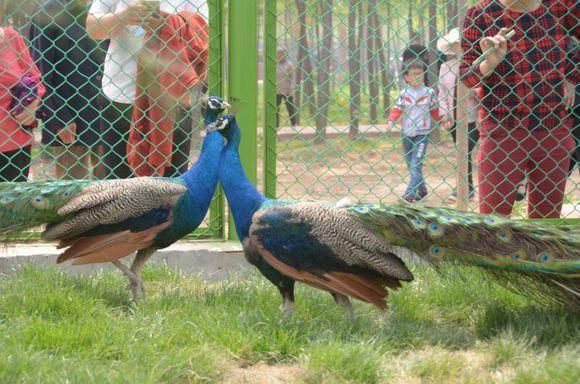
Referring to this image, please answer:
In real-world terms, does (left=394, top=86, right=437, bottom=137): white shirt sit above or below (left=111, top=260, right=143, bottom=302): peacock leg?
above

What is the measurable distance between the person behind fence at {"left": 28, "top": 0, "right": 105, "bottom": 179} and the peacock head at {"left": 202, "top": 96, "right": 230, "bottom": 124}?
908 millimetres

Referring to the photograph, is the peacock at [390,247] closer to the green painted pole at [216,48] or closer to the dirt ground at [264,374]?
the dirt ground at [264,374]

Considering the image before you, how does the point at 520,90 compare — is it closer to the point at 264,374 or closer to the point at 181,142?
the point at 181,142

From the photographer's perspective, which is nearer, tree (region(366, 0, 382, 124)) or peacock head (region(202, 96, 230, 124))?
peacock head (region(202, 96, 230, 124))

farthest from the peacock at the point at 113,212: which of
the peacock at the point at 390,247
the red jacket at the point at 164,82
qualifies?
the red jacket at the point at 164,82

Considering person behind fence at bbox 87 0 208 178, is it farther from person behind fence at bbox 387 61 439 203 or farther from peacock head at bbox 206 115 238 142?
person behind fence at bbox 387 61 439 203

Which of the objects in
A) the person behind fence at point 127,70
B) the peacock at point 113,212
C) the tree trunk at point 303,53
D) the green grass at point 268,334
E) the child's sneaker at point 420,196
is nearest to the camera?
the green grass at point 268,334

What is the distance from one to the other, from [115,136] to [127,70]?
0.39 metres

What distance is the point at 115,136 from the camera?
18.1 ft

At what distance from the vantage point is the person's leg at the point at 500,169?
5.38m

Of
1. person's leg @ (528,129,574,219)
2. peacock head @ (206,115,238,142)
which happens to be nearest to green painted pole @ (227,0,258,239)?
peacock head @ (206,115,238,142)

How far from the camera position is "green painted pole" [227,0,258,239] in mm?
5270

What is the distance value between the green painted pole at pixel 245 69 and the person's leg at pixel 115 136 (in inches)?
25.5

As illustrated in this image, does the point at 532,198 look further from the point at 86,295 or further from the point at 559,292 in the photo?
the point at 86,295
